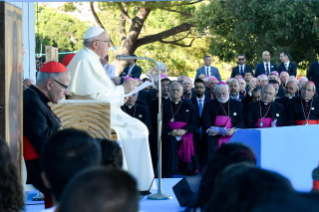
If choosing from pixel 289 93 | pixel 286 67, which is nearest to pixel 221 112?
pixel 289 93

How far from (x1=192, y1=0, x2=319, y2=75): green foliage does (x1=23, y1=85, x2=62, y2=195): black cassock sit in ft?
47.5

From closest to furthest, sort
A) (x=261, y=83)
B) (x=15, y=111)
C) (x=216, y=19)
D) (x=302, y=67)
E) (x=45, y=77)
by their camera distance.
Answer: (x=15, y=111) < (x=45, y=77) < (x=261, y=83) < (x=302, y=67) < (x=216, y=19)

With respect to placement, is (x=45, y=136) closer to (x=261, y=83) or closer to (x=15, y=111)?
(x=15, y=111)

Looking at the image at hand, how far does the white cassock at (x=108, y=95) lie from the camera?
4.82 m

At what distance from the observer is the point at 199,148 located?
8.07 m

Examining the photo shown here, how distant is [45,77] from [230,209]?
3017 mm

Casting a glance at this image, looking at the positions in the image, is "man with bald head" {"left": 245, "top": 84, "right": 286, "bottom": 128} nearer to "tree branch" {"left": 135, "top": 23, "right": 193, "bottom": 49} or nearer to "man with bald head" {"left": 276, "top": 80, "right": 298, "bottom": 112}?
"man with bald head" {"left": 276, "top": 80, "right": 298, "bottom": 112}

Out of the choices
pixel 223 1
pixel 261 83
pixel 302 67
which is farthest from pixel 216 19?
pixel 261 83

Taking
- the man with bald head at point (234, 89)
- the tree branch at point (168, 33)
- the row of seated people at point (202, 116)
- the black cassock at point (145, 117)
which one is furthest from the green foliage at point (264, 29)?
the black cassock at point (145, 117)

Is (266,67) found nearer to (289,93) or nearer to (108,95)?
(289,93)

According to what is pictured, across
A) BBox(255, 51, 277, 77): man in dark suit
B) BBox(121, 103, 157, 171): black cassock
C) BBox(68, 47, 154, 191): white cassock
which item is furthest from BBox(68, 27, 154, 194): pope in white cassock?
BBox(255, 51, 277, 77): man in dark suit

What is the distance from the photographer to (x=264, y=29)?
18344mm

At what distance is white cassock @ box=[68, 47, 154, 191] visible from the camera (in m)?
4.82

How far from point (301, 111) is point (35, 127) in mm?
6165
